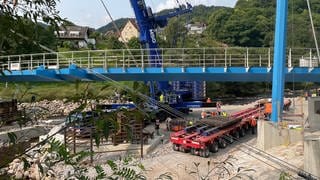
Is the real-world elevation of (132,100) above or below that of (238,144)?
above

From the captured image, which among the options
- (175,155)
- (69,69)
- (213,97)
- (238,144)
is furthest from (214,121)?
(213,97)

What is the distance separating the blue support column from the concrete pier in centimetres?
75

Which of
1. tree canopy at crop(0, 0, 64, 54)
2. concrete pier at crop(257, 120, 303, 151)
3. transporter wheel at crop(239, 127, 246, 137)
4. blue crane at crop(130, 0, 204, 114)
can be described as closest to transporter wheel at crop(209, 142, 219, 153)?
concrete pier at crop(257, 120, 303, 151)

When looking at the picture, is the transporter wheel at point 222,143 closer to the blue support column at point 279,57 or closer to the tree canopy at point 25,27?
the blue support column at point 279,57

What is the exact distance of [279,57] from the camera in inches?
675

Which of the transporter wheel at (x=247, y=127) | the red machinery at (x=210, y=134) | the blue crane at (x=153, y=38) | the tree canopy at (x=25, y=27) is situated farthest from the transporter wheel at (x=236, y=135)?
the tree canopy at (x=25, y=27)

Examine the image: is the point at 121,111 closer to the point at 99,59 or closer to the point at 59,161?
the point at 59,161

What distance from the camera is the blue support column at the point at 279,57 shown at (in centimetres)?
1686

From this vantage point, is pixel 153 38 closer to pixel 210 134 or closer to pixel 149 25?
pixel 149 25

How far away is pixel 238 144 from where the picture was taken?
62.3 feet

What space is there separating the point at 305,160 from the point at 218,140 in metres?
5.43

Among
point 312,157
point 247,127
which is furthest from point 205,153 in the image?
point 247,127

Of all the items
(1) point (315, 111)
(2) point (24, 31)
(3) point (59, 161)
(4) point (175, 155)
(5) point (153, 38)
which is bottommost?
(4) point (175, 155)

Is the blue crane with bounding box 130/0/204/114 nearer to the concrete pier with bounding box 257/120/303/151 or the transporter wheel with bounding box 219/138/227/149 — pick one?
the transporter wheel with bounding box 219/138/227/149
